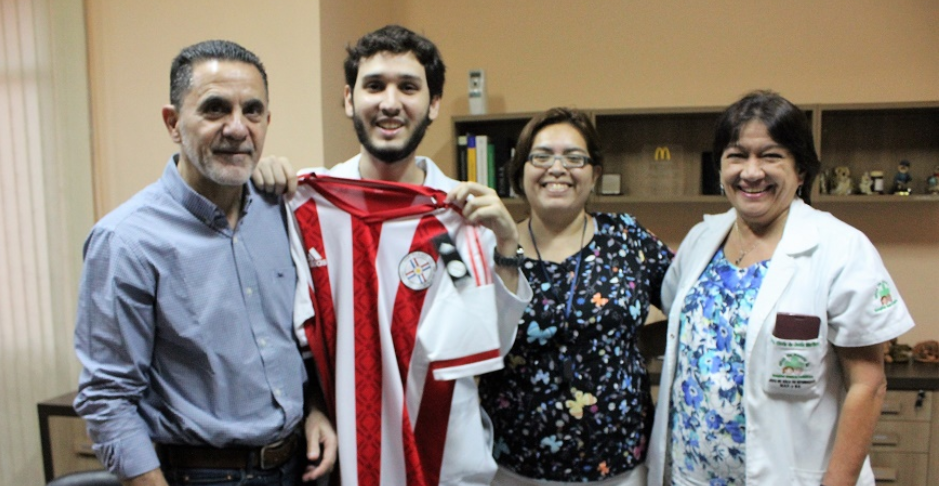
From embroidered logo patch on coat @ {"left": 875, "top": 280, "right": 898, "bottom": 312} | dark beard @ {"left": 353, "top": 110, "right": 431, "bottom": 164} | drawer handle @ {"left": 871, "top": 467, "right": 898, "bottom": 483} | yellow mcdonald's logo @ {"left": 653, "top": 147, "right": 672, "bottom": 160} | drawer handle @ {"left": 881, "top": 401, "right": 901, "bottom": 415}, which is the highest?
yellow mcdonald's logo @ {"left": 653, "top": 147, "right": 672, "bottom": 160}

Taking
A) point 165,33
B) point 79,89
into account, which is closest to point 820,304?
point 165,33

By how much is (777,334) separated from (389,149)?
3.44ft

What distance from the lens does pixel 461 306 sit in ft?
5.11

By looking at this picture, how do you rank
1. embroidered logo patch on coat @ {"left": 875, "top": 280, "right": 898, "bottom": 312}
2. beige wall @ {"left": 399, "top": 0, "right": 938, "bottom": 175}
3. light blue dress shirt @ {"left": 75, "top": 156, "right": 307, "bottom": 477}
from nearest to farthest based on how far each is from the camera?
light blue dress shirt @ {"left": 75, "top": 156, "right": 307, "bottom": 477}, embroidered logo patch on coat @ {"left": 875, "top": 280, "right": 898, "bottom": 312}, beige wall @ {"left": 399, "top": 0, "right": 938, "bottom": 175}

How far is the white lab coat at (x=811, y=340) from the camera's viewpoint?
4.91 ft

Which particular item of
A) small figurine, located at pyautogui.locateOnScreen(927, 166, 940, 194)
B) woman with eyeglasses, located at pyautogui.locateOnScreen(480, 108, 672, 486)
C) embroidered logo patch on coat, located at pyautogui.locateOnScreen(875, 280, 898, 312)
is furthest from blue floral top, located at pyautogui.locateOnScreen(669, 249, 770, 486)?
small figurine, located at pyautogui.locateOnScreen(927, 166, 940, 194)

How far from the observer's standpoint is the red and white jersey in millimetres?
1544

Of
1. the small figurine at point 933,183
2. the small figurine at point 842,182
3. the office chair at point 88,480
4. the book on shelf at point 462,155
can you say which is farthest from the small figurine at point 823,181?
the office chair at point 88,480

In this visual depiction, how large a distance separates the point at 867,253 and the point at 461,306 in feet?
3.25

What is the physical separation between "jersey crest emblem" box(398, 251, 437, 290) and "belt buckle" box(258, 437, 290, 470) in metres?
0.46

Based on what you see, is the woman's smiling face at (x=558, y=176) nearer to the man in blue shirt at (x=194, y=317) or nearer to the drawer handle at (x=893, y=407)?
the man in blue shirt at (x=194, y=317)

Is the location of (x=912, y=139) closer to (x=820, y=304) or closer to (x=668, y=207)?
(x=668, y=207)

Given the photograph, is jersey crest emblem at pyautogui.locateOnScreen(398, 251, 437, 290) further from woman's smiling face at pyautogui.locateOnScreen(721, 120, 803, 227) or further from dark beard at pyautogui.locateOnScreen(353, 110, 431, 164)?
woman's smiling face at pyautogui.locateOnScreen(721, 120, 803, 227)

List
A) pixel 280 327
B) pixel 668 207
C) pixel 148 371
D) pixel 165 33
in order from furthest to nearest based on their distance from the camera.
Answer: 1. pixel 668 207
2. pixel 165 33
3. pixel 280 327
4. pixel 148 371
